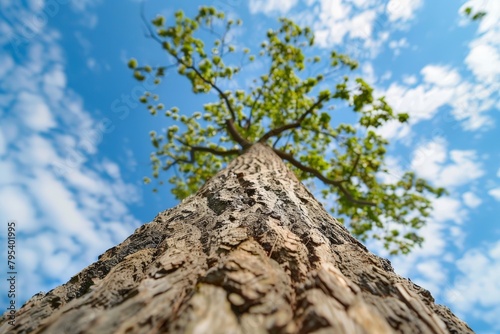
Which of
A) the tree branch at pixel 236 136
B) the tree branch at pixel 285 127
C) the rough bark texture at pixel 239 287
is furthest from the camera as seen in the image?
the tree branch at pixel 285 127

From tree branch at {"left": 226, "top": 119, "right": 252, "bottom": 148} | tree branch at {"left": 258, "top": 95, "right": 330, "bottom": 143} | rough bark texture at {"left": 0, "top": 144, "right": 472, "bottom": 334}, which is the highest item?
tree branch at {"left": 258, "top": 95, "right": 330, "bottom": 143}

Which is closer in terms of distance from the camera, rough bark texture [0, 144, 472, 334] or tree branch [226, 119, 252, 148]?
rough bark texture [0, 144, 472, 334]

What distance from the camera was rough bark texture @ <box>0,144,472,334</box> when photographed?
101 cm

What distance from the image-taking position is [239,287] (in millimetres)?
1148

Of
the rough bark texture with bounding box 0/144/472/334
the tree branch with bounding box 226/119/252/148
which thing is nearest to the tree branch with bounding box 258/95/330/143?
the tree branch with bounding box 226/119/252/148

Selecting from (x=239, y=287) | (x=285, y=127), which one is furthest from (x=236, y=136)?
(x=239, y=287)

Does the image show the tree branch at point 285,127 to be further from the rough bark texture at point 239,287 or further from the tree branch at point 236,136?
the rough bark texture at point 239,287

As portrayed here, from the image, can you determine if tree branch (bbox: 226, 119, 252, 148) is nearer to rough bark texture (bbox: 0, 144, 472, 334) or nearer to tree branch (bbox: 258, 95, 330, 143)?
tree branch (bbox: 258, 95, 330, 143)

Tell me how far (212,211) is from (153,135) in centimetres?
826

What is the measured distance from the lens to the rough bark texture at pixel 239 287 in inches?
39.9

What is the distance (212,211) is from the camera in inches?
91.7

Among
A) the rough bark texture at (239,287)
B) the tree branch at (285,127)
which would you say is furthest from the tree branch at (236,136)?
the rough bark texture at (239,287)

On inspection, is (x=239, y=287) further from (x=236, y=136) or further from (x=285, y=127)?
(x=285, y=127)

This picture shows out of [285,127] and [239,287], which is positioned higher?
[285,127]
